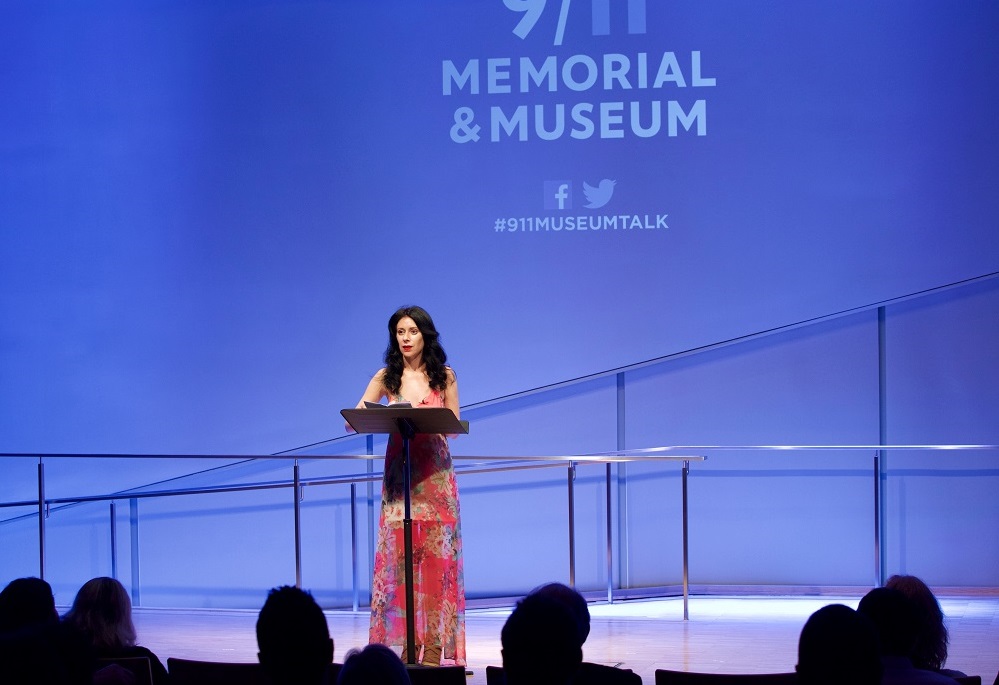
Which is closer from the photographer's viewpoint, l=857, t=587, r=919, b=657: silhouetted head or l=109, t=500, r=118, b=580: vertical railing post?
l=857, t=587, r=919, b=657: silhouetted head

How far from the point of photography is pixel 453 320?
6469mm

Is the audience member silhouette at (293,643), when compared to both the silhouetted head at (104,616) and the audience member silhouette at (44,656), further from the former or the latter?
the silhouetted head at (104,616)

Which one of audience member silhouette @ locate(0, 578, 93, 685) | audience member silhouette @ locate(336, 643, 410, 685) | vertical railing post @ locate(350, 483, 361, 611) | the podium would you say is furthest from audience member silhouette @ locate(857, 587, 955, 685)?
vertical railing post @ locate(350, 483, 361, 611)

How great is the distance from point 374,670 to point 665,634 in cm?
320

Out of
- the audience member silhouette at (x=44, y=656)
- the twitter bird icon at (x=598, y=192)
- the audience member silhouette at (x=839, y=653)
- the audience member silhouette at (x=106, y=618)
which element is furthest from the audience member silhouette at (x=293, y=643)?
the twitter bird icon at (x=598, y=192)

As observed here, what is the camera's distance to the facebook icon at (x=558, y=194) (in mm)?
6336

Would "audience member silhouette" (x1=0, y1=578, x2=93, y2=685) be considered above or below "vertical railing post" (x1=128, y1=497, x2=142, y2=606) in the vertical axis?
above

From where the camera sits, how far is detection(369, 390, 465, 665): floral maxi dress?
406cm

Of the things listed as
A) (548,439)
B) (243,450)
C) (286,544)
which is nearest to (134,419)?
(243,450)

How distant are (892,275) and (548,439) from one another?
2150 millimetres

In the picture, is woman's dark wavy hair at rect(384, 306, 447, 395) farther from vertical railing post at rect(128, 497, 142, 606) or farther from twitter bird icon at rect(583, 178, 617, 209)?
vertical railing post at rect(128, 497, 142, 606)

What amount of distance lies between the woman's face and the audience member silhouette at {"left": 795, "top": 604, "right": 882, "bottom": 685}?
232 cm

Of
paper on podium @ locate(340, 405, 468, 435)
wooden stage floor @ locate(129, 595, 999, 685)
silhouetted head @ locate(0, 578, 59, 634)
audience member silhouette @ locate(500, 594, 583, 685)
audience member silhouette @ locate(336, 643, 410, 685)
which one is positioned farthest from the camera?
wooden stage floor @ locate(129, 595, 999, 685)

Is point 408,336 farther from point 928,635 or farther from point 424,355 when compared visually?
point 928,635
